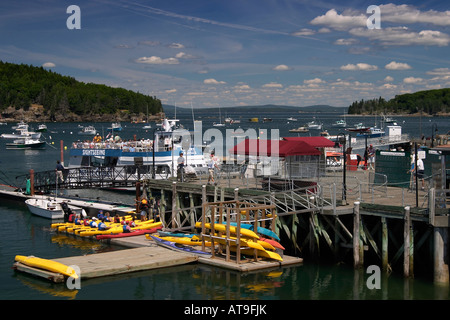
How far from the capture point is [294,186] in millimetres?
28641

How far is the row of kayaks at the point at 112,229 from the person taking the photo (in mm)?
30594

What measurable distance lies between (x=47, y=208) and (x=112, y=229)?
9.15 metres

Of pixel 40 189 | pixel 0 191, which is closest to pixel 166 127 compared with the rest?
pixel 40 189

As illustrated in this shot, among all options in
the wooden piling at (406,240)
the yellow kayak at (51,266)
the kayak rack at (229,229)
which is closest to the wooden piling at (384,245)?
the wooden piling at (406,240)

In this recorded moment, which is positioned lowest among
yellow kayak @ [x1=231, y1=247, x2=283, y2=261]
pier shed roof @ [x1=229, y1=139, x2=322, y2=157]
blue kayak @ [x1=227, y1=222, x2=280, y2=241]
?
yellow kayak @ [x1=231, y1=247, x2=283, y2=261]

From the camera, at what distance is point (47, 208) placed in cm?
3825

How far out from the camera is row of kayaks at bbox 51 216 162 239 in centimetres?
3059

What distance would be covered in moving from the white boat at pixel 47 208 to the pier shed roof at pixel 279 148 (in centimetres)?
1241

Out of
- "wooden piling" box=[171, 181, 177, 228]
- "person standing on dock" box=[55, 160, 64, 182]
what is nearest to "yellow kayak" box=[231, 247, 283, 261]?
"wooden piling" box=[171, 181, 177, 228]

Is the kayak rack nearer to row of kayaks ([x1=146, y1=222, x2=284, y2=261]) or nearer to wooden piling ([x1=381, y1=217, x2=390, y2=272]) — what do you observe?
row of kayaks ([x1=146, y1=222, x2=284, y2=261])

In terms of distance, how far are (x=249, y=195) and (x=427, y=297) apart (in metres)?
10.2

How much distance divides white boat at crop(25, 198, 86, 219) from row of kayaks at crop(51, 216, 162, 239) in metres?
3.98

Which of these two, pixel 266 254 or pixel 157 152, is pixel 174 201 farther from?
pixel 157 152
